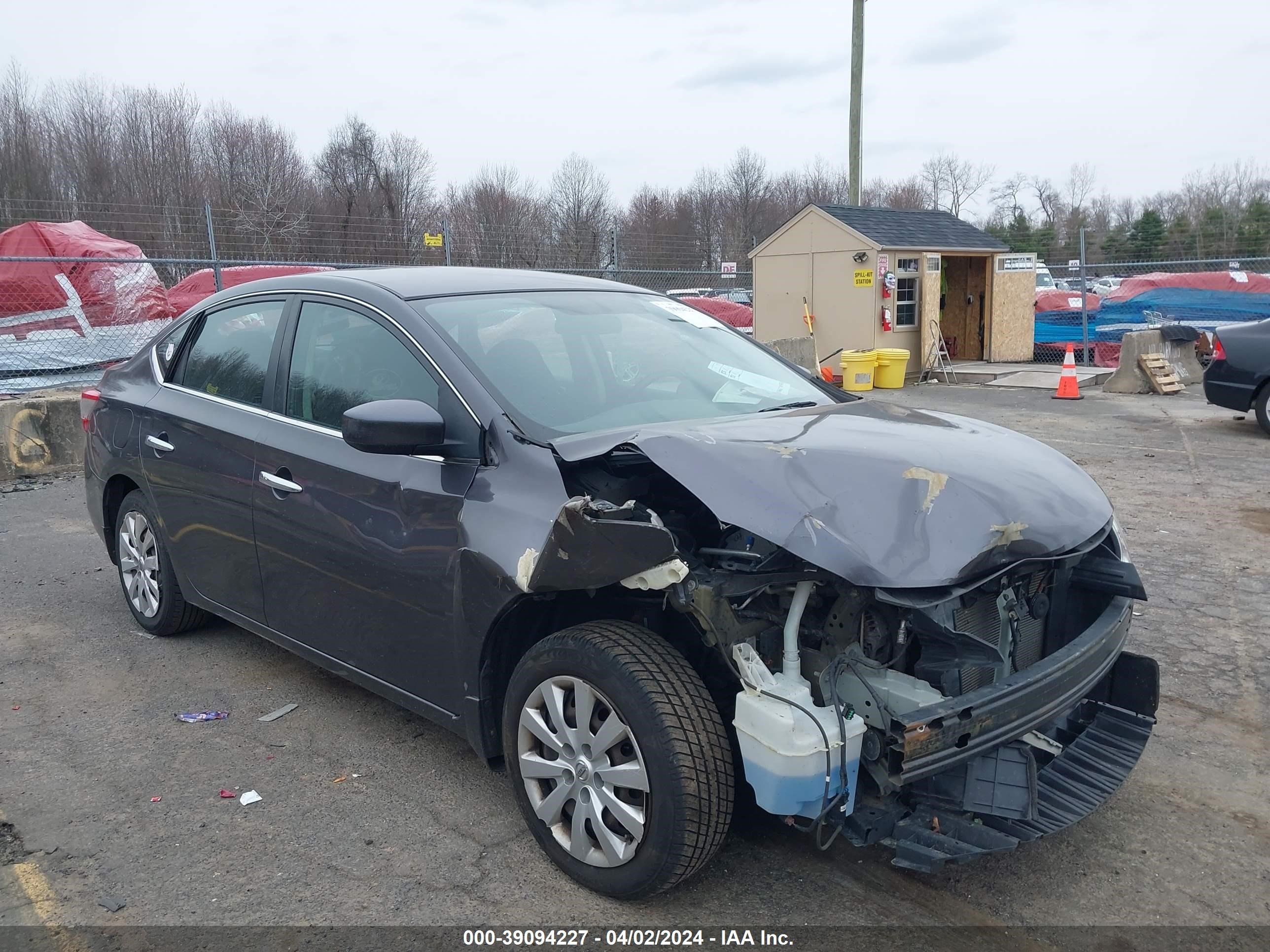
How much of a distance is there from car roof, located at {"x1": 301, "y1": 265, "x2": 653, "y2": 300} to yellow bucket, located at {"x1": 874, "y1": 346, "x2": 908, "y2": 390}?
11806 mm

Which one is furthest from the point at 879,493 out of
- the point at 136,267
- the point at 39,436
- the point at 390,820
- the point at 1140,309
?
the point at 1140,309

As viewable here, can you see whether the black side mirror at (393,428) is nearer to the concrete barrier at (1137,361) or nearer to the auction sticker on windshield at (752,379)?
the auction sticker on windshield at (752,379)

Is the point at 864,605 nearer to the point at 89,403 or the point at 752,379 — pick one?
the point at 752,379

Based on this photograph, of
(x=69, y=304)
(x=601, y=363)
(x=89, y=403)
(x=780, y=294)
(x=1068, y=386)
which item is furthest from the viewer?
(x=780, y=294)

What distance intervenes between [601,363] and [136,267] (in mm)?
11423

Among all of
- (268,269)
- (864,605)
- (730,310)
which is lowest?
(864,605)

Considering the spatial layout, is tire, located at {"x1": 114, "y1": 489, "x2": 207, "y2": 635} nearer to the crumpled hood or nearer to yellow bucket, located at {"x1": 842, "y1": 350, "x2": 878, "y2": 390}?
the crumpled hood

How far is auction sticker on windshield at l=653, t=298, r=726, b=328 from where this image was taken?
14.0 ft

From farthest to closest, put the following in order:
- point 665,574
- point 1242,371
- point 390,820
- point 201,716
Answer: point 1242,371
point 201,716
point 390,820
point 665,574

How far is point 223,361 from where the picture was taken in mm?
4344

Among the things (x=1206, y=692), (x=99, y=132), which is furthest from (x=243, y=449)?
(x=99, y=132)

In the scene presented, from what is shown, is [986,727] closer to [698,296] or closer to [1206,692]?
[1206,692]

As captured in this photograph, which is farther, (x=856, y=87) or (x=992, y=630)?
(x=856, y=87)

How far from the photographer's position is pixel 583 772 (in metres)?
2.78
